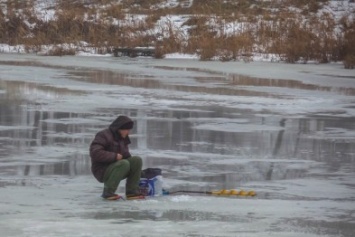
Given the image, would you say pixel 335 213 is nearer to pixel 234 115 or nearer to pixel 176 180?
pixel 176 180

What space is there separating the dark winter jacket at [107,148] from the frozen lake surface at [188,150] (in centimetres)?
33

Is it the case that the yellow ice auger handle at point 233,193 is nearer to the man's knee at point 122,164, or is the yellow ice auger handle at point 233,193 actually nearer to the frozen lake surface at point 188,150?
the frozen lake surface at point 188,150

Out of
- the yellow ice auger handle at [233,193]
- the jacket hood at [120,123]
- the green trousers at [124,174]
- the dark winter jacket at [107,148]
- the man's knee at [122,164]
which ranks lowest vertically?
the yellow ice auger handle at [233,193]

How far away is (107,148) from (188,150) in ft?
12.4

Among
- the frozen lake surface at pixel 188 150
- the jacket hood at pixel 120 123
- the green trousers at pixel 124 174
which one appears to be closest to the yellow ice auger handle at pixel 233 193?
the frozen lake surface at pixel 188 150

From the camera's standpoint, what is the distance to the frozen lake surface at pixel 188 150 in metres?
9.35

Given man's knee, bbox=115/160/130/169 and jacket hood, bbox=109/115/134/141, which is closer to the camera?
man's knee, bbox=115/160/130/169

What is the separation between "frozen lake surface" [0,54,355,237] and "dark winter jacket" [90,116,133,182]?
327 mm

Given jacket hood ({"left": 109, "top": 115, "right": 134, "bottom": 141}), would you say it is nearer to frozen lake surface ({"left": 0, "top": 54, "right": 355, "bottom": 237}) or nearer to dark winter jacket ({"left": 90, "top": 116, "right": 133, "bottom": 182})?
dark winter jacket ({"left": 90, "top": 116, "right": 133, "bottom": 182})

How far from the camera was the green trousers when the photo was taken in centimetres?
1042

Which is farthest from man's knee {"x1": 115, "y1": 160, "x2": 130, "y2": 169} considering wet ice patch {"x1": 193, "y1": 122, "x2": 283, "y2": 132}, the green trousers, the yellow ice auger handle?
wet ice patch {"x1": 193, "y1": 122, "x2": 283, "y2": 132}

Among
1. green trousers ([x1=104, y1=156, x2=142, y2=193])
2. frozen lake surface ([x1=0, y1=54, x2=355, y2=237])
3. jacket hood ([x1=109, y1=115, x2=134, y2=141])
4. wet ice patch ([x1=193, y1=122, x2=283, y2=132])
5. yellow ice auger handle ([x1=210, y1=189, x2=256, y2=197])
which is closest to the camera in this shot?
frozen lake surface ([x1=0, y1=54, x2=355, y2=237])

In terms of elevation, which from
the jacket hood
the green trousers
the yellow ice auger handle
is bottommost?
the yellow ice auger handle

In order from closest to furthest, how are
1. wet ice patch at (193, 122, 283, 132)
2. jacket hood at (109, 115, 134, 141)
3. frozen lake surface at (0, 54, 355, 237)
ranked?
frozen lake surface at (0, 54, 355, 237) → jacket hood at (109, 115, 134, 141) → wet ice patch at (193, 122, 283, 132)
